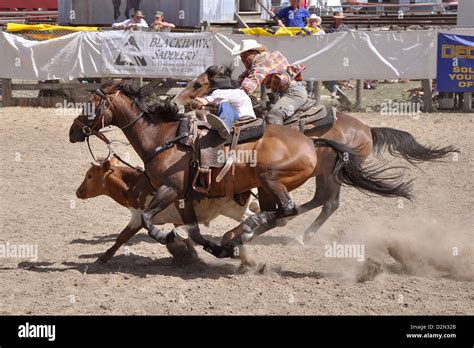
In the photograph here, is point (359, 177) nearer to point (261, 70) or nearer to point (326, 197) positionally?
A: point (326, 197)

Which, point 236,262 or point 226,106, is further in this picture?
point 236,262

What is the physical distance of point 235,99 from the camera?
25.8 ft

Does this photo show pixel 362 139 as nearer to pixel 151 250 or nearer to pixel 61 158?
pixel 151 250

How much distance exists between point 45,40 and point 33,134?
3.11 meters

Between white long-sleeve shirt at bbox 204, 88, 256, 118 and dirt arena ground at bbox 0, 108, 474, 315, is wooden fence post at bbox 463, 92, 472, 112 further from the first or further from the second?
white long-sleeve shirt at bbox 204, 88, 256, 118

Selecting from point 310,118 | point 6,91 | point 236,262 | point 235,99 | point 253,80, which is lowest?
point 236,262

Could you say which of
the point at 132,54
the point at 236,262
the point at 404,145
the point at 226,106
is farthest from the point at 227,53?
the point at 226,106

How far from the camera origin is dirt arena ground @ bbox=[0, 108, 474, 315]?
6719 mm

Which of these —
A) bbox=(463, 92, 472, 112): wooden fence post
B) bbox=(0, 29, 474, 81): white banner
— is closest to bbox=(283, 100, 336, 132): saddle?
bbox=(0, 29, 474, 81): white banner

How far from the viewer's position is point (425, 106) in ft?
53.2

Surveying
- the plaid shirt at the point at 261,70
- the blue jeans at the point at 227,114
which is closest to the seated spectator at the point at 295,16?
the plaid shirt at the point at 261,70

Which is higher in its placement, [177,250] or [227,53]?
[227,53]

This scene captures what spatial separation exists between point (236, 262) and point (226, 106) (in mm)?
1677

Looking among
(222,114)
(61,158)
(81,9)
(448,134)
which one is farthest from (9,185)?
(81,9)
